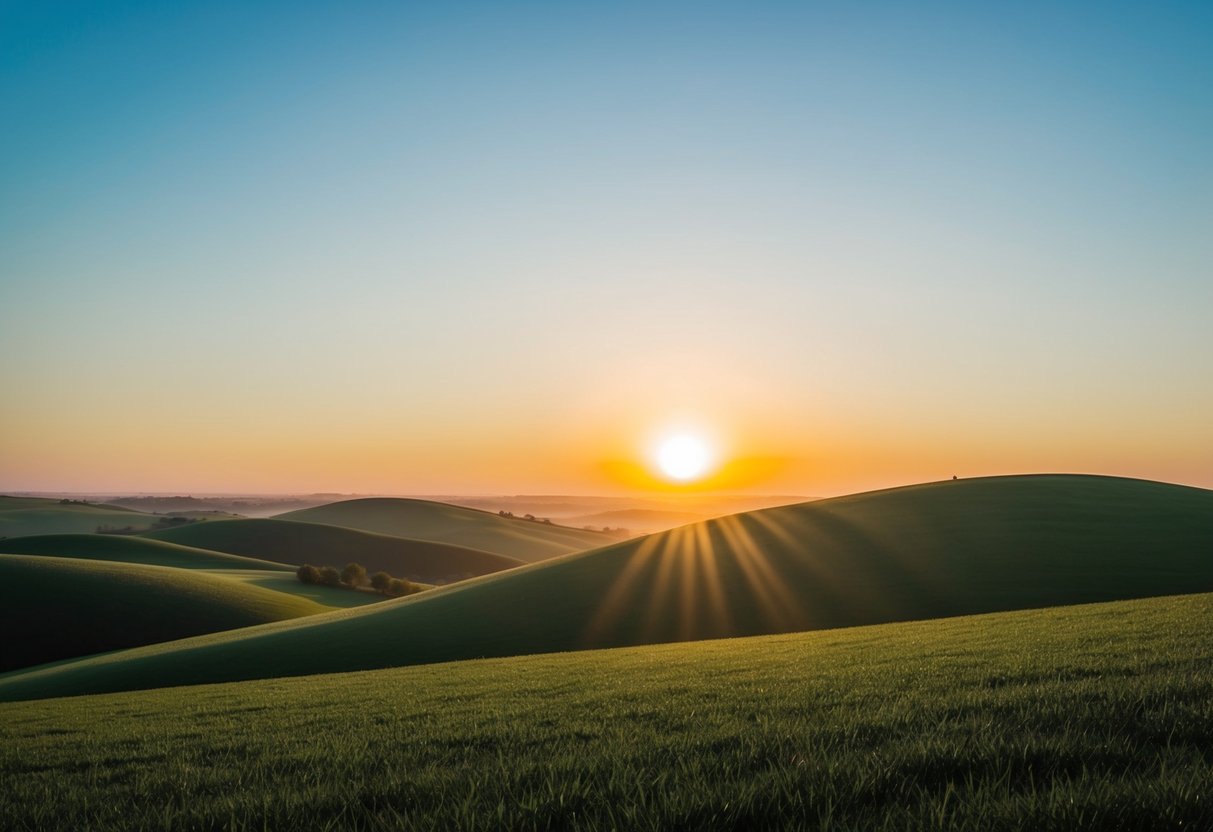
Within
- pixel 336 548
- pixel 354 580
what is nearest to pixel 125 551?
pixel 354 580

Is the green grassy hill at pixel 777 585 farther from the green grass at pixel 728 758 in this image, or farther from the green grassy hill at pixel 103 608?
the green grass at pixel 728 758

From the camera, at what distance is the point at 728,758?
5.33 metres

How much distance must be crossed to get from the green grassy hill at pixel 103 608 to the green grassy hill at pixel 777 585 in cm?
2106

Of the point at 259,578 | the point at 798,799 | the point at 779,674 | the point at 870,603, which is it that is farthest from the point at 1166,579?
the point at 259,578

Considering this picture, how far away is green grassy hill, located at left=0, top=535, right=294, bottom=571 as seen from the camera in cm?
11631

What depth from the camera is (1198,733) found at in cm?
510

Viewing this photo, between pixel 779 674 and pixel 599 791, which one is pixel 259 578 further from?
pixel 599 791

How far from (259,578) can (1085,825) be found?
118 m

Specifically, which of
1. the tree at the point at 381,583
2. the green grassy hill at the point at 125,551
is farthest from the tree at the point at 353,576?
the green grassy hill at the point at 125,551

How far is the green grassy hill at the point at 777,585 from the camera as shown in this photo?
45.2 metres

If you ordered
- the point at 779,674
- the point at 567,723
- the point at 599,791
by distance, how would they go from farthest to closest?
the point at 779,674, the point at 567,723, the point at 599,791

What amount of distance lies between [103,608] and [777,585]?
6852 cm

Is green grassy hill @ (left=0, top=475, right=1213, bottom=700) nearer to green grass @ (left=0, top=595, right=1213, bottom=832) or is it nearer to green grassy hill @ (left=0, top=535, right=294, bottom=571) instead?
green grass @ (left=0, top=595, right=1213, bottom=832)

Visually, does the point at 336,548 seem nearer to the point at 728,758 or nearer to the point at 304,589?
the point at 304,589
